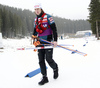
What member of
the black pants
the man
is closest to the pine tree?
the man

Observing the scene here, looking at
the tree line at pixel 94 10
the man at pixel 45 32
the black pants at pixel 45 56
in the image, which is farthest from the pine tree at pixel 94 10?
the black pants at pixel 45 56

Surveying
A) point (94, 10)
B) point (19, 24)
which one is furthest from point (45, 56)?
point (19, 24)

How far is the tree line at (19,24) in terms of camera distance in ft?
185

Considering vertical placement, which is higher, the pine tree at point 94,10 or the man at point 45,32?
the pine tree at point 94,10

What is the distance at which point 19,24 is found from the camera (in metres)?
68.8

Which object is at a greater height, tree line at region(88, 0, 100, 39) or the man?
tree line at region(88, 0, 100, 39)

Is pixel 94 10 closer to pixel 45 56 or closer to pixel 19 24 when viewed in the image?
pixel 45 56

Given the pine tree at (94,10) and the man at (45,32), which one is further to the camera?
the pine tree at (94,10)

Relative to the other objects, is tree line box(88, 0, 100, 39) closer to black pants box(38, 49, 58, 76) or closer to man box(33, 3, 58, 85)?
man box(33, 3, 58, 85)

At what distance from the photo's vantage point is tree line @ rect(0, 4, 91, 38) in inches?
2217

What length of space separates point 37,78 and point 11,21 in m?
63.7

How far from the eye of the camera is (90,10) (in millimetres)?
27391

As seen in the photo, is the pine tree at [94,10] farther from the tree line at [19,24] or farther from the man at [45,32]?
the tree line at [19,24]

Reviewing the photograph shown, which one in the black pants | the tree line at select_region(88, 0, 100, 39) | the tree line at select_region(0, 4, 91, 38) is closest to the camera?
the black pants
